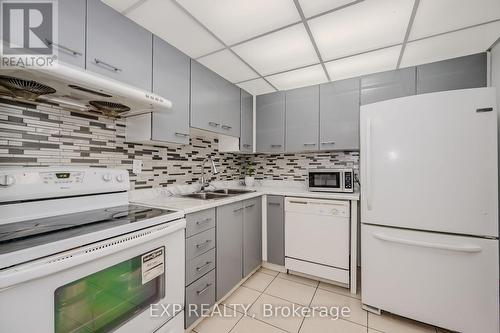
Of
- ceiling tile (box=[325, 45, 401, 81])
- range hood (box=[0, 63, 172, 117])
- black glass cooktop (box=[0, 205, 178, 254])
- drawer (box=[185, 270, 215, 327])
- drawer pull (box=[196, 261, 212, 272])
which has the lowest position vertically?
drawer (box=[185, 270, 215, 327])

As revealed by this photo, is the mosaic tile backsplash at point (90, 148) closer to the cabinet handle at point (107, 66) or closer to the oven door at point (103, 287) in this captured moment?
the cabinet handle at point (107, 66)

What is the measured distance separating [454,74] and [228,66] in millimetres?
2048

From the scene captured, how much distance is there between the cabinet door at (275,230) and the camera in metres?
2.30

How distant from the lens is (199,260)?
4.99 ft

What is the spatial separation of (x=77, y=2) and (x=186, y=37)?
2.10 ft

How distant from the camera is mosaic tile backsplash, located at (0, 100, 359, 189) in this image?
112 cm

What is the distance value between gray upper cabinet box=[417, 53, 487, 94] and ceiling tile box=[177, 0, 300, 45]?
4.76 ft

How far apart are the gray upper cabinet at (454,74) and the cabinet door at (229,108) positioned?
1821 mm

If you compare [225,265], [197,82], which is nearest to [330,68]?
[197,82]

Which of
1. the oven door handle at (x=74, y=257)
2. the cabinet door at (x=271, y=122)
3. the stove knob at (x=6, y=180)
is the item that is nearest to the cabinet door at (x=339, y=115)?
the cabinet door at (x=271, y=122)

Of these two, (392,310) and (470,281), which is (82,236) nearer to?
(392,310)

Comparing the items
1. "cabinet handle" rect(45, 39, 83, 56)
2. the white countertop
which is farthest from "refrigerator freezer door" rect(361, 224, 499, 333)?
"cabinet handle" rect(45, 39, 83, 56)

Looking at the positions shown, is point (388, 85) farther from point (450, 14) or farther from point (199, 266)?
point (199, 266)

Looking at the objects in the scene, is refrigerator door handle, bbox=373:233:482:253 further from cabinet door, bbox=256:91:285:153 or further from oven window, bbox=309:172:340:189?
cabinet door, bbox=256:91:285:153
